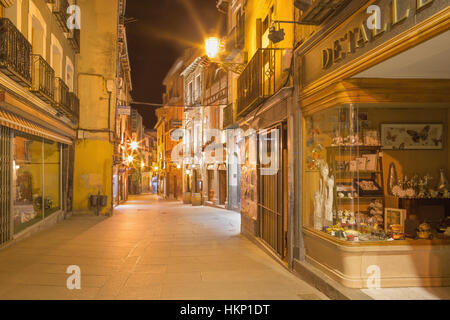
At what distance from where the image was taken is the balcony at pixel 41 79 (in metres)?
11.0

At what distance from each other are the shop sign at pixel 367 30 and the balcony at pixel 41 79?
26.4ft

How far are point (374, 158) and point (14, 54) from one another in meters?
8.34

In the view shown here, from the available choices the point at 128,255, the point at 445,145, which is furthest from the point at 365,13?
the point at 128,255

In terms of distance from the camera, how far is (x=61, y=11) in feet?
45.1

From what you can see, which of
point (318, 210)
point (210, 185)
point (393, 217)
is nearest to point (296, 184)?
point (318, 210)

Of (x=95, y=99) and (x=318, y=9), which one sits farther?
(x=95, y=99)

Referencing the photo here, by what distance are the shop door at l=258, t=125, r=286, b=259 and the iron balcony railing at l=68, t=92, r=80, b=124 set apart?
9.65 meters

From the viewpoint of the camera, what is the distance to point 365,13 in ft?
16.8

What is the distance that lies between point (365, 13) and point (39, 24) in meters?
10.6

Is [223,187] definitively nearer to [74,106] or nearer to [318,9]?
[74,106]

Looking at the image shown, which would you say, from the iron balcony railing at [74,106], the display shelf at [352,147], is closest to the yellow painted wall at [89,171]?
the iron balcony railing at [74,106]

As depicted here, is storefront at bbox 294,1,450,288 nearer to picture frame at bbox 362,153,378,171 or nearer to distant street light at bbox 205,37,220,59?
picture frame at bbox 362,153,378,171

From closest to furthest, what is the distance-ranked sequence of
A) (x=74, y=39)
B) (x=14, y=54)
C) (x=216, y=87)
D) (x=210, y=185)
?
1. (x=14, y=54)
2. (x=74, y=39)
3. (x=216, y=87)
4. (x=210, y=185)
